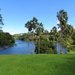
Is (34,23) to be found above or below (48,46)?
above

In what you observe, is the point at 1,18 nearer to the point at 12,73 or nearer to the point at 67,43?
the point at 12,73

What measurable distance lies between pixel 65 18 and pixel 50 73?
56.1 metres

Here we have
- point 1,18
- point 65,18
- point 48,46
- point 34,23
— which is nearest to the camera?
point 1,18

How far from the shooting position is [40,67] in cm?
1353

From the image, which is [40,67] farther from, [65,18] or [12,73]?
[65,18]

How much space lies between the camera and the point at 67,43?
70000 mm

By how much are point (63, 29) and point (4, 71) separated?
185ft

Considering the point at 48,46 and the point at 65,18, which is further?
the point at 65,18

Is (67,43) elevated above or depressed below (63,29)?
below

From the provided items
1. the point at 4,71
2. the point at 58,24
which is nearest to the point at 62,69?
the point at 4,71

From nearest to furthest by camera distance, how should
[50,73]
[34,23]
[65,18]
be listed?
[50,73]
[65,18]
[34,23]

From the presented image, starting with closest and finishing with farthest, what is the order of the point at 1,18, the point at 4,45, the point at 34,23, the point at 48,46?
the point at 1,18 < the point at 48,46 < the point at 34,23 < the point at 4,45

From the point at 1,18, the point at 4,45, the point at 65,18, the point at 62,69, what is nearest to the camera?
the point at 62,69

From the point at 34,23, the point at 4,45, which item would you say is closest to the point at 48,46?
the point at 34,23
